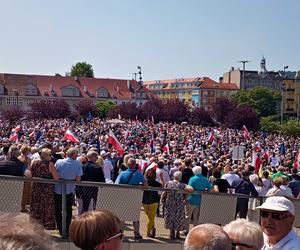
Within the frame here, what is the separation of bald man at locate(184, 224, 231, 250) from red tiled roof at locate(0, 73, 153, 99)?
127m

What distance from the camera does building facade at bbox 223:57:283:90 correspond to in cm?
17988

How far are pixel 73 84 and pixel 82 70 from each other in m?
16.5

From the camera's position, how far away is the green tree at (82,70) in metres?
149

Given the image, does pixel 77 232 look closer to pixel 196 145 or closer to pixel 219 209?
pixel 219 209

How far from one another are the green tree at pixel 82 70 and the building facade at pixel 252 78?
51.8 metres

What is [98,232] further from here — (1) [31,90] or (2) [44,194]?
(1) [31,90]

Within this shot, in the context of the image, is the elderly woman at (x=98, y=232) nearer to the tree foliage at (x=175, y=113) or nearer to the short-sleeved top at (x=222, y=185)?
the short-sleeved top at (x=222, y=185)

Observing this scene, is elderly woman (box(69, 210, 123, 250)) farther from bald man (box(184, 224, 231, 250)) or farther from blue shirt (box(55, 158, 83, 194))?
blue shirt (box(55, 158, 83, 194))

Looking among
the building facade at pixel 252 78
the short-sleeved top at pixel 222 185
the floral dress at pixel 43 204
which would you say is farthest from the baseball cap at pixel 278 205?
the building facade at pixel 252 78

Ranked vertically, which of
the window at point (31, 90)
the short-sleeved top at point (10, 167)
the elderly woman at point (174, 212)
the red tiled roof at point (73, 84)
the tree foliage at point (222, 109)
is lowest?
the elderly woman at point (174, 212)

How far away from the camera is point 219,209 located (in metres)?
10.0

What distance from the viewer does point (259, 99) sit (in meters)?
147

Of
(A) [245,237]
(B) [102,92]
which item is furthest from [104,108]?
(A) [245,237]

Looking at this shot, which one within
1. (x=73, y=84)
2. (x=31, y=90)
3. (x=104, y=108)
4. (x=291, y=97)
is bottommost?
(x=104, y=108)
